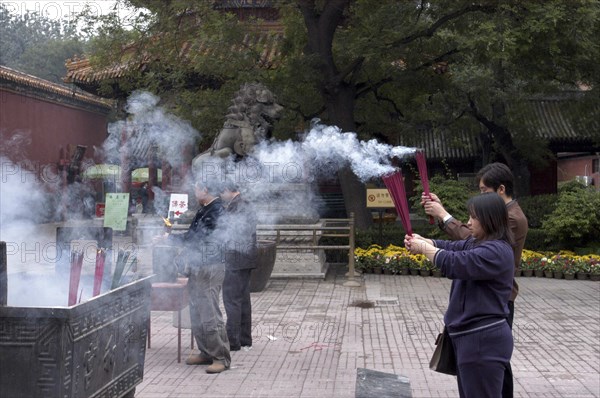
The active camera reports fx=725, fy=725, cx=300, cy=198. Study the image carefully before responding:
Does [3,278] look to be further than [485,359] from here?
No

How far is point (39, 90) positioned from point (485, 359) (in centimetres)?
1305

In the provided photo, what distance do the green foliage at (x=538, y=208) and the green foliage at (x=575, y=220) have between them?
110 cm

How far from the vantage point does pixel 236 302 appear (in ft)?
22.7

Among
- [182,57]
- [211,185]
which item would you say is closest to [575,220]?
[182,57]

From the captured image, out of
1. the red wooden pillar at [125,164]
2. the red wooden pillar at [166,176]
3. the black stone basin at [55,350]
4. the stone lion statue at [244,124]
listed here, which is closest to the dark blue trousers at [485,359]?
the black stone basin at [55,350]

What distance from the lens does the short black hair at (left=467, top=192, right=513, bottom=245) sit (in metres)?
3.86

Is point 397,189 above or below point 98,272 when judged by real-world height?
above

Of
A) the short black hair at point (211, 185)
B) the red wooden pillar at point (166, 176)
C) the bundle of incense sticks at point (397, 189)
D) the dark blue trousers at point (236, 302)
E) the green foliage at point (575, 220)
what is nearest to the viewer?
the bundle of incense sticks at point (397, 189)

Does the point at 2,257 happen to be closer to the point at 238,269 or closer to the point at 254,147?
the point at 238,269

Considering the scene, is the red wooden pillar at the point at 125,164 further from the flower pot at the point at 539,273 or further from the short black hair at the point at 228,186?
the flower pot at the point at 539,273

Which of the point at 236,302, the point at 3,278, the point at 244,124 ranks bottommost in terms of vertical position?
the point at 236,302

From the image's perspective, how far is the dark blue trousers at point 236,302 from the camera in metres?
6.93

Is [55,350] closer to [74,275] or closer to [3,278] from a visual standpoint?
[3,278]

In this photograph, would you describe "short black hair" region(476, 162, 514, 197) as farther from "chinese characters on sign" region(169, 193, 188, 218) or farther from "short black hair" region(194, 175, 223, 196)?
"chinese characters on sign" region(169, 193, 188, 218)
